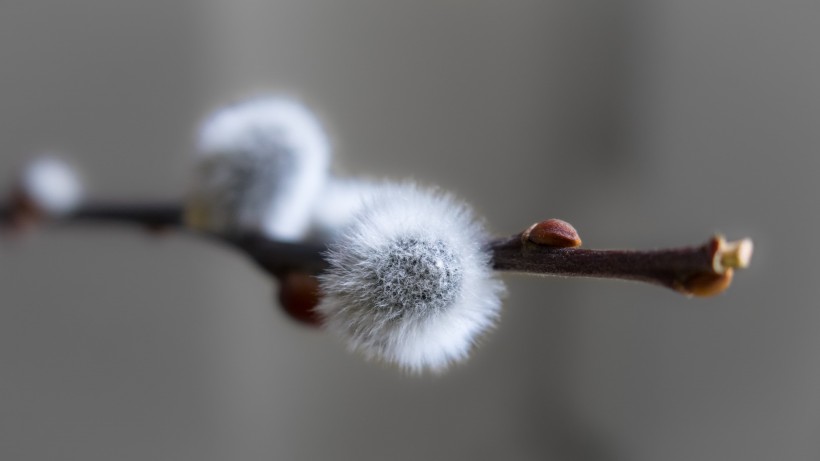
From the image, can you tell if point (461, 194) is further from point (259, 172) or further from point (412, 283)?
point (412, 283)

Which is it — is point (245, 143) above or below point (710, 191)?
below

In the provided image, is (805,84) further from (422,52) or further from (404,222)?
(404,222)

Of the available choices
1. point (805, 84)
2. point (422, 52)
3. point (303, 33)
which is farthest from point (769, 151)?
point (303, 33)

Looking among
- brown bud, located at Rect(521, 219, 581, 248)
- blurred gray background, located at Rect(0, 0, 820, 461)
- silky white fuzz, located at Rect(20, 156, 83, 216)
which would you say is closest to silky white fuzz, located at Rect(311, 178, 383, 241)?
brown bud, located at Rect(521, 219, 581, 248)

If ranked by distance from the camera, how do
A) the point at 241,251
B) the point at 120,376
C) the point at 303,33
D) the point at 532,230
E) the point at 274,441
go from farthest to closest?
1. the point at 274,441
2. the point at 303,33
3. the point at 120,376
4. the point at 241,251
5. the point at 532,230

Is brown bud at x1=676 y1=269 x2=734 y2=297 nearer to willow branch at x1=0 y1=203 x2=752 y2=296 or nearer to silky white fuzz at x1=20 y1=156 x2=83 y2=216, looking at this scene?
willow branch at x1=0 y1=203 x2=752 y2=296

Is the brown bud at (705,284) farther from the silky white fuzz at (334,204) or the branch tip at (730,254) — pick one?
the silky white fuzz at (334,204)

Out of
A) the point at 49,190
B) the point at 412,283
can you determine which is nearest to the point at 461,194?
the point at 49,190
